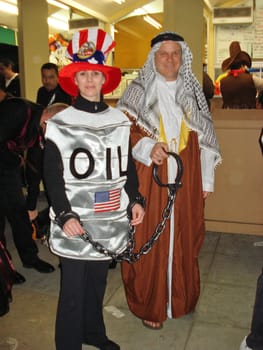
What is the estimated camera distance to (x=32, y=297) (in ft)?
9.73

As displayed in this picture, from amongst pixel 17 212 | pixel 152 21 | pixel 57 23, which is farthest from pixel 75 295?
pixel 152 21

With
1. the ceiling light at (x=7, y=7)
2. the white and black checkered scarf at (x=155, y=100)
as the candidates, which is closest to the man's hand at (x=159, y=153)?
the white and black checkered scarf at (x=155, y=100)

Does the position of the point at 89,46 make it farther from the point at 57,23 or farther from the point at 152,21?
the point at 152,21

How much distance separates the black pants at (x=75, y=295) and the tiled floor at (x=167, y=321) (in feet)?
1.42

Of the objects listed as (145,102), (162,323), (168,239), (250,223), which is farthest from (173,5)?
(162,323)

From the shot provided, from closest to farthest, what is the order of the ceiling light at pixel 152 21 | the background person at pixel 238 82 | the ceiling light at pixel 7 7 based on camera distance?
the background person at pixel 238 82 < the ceiling light at pixel 7 7 < the ceiling light at pixel 152 21

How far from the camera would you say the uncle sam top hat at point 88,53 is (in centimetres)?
183

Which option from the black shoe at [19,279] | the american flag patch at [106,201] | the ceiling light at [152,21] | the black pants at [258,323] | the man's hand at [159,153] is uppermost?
the ceiling light at [152,21]

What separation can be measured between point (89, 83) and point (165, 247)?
1.09m

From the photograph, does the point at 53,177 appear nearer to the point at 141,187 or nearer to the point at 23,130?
the point at 141,187

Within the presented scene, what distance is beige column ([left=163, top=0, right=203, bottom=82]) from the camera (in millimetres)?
4926

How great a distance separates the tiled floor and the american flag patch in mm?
963

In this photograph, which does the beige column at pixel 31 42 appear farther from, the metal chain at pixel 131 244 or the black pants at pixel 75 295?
the black pants at pixel 75 295

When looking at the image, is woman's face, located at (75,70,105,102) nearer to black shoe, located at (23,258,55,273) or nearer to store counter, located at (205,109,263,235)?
black shoe, located at (23,258,55,273)
